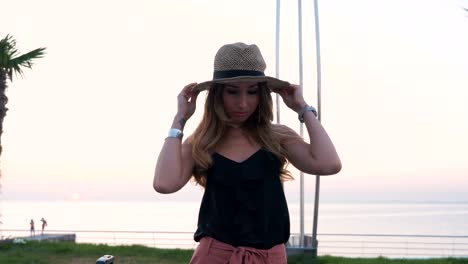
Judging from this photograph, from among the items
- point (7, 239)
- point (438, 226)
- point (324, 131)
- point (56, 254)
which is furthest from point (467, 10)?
point (438, 226)

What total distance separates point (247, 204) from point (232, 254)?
17 cm

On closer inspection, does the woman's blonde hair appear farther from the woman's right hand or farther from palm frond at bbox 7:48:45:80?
palm frond at bbox 7:48:45:80

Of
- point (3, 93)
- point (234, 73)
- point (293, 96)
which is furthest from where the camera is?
point (3, 93)

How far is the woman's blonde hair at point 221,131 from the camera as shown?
2.74 metres

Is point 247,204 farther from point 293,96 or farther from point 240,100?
point 293,96

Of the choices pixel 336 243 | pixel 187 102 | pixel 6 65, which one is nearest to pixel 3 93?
pixel 6 65

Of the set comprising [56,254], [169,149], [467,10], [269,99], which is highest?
[467,10]

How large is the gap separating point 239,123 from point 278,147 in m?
0.17

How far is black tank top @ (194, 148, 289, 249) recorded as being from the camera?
2.64 metres

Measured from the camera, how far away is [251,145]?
2768 mm

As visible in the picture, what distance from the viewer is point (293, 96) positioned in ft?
9.41

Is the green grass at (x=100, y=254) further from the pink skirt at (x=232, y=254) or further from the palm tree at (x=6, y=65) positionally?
the pink skirt at (x=232, y=254)

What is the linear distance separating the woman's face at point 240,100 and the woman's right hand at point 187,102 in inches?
5.8

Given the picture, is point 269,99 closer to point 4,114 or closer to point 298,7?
point 298,7
